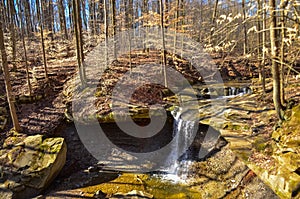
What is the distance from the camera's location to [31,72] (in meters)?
14.2

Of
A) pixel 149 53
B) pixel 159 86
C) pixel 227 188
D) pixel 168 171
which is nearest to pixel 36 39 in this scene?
pixel 149 53

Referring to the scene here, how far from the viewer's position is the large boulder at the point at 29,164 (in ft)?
22.4

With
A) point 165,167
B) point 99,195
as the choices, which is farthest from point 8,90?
point 165,167

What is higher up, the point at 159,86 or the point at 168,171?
the point at 159,86

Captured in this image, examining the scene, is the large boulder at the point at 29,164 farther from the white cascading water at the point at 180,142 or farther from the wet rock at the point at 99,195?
the white cascading water at the point at 180,142

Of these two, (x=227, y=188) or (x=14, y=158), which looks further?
(x=14, y=158)

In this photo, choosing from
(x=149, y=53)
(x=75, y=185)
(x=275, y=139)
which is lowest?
(x=75, y=185)

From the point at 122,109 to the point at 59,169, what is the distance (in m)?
3.54

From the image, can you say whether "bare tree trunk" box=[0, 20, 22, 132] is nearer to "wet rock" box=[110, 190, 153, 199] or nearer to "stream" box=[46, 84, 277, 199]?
"stream" box=[46, 84, 277, 199]

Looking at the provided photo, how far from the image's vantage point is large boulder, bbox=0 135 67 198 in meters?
6.81

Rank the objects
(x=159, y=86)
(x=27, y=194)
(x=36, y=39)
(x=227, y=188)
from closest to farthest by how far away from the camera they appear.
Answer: (x=227, y=188), (x=27, y=194), (x=159, y=86), (x=36, y=39)

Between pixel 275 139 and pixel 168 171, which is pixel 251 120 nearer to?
pixel 275 139

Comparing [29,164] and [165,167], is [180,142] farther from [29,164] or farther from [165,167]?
[29,164]

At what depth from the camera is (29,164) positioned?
7254 mm
